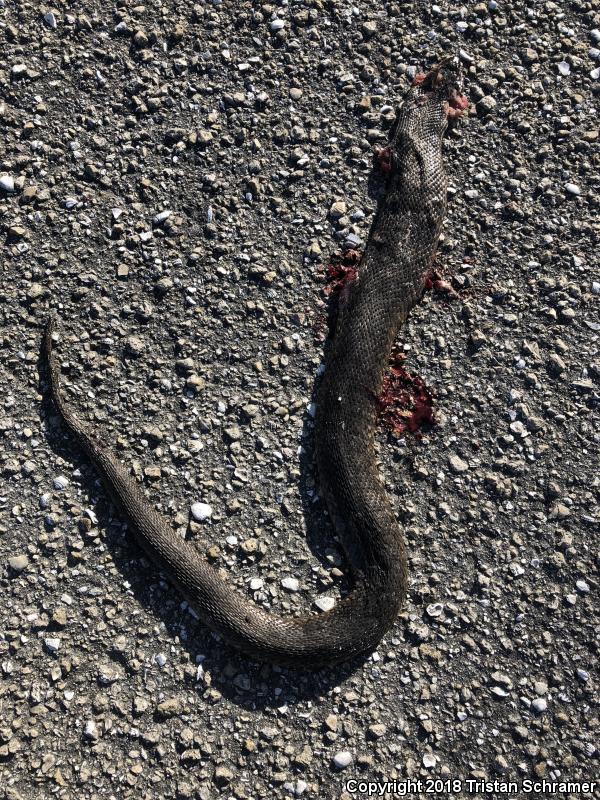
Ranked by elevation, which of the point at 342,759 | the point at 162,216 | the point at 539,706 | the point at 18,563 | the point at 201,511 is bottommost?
the point at 342,759

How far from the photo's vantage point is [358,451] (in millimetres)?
4191

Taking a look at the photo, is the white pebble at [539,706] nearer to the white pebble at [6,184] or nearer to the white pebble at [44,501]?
the white pebble at [44,501]

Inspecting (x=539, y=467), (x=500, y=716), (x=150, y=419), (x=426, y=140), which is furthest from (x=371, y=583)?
(x=426, y=140)

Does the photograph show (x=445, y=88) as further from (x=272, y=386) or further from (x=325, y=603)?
(x=325, y=603)

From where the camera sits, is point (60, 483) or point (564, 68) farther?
point (564, 68)

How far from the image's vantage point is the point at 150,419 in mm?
4328

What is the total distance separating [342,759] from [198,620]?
1.29m

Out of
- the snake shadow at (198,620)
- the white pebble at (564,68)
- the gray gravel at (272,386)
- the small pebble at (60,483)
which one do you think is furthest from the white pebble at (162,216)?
the white pebble at (564,68)

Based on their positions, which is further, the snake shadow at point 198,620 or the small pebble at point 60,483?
the small pebble at point 60,483

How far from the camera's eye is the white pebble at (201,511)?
420cm

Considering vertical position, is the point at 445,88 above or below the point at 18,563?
above

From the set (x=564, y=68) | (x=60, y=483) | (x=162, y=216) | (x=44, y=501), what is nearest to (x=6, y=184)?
(x=162, y=216)

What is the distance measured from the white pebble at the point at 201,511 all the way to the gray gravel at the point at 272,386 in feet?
0.12

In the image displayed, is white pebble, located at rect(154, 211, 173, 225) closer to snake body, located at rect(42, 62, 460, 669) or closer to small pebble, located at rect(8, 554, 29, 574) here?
snake body, located at rect(42, 62, 460, 669)
